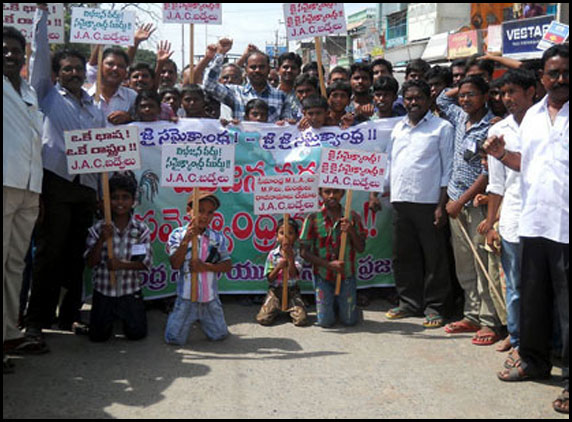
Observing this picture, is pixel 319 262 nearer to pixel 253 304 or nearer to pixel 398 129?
pixel 253 304

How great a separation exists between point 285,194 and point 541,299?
2.23m

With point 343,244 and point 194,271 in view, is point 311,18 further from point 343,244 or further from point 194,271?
point 194,271

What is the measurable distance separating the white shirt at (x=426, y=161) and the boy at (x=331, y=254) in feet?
1.86

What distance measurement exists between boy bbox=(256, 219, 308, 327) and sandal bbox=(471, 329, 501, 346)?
1.45 m

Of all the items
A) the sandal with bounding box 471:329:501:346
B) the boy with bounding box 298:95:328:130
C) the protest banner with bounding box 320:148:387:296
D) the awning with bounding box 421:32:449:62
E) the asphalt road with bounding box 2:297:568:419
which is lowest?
the asphalt road with bounding box 2:297:568:419

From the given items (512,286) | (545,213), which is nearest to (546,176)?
(545,213)

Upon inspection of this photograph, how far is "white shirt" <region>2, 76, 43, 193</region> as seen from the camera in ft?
12.7

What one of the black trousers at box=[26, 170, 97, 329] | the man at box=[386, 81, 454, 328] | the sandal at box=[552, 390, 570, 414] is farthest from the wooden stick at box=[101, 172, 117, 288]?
the sandal at box=[552, 390, 570, 414]

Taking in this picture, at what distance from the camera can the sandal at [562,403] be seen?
11.6 feet

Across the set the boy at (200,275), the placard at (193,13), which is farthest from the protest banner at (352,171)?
the placard at (193,13)

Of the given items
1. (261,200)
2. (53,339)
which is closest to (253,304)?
(261,200)

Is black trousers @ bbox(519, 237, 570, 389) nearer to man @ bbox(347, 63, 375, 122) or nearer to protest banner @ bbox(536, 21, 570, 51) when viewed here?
man @ bbox(347, 63, 375, 122)

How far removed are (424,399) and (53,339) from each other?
294 centimetres

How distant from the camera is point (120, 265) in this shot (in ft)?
15.9
